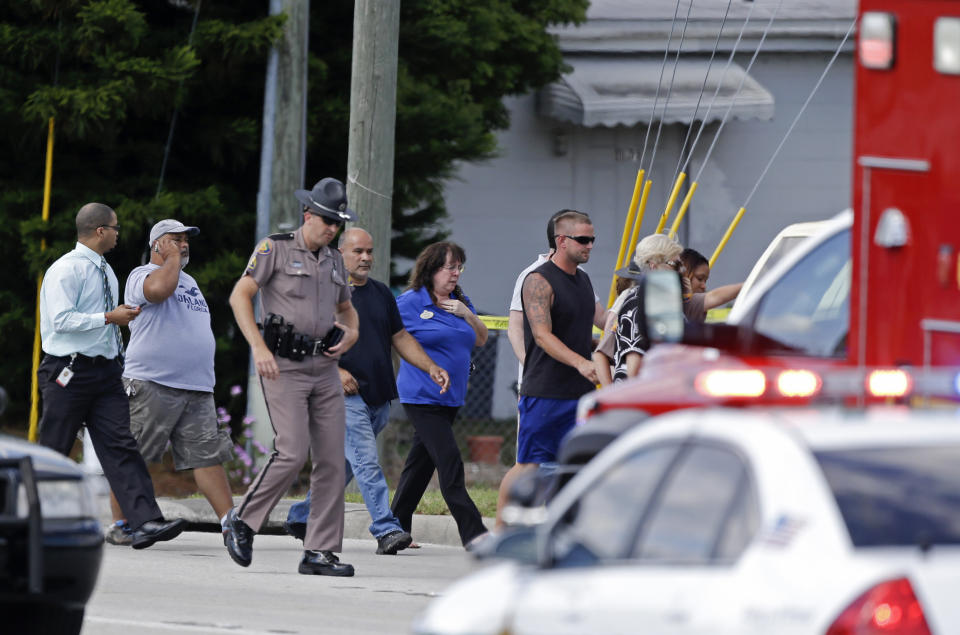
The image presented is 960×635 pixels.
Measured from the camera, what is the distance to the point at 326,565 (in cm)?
949

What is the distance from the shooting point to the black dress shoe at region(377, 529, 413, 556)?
10633 mm

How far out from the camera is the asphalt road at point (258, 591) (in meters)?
→ 7.88

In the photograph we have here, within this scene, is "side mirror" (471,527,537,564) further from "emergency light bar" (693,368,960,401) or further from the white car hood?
"emergency light bar" (693,368,960,401)

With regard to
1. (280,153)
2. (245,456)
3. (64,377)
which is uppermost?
(280,153)

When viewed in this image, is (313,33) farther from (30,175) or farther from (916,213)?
(916,213)

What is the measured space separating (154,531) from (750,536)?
22.5 ft

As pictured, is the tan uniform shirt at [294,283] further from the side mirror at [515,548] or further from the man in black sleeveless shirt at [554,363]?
the side mirror at [515,548]

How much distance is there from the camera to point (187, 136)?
1702cm

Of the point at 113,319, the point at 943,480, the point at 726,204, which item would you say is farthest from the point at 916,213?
the point at 726,204

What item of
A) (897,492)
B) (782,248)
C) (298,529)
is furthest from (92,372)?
(897,492)

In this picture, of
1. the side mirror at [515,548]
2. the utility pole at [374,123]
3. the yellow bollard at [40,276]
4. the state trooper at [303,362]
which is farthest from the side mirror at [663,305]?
the yellow bollard at [40,276]

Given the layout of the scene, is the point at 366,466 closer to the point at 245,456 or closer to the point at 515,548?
the point at 245,456

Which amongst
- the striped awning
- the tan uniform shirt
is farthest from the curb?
the striped awning

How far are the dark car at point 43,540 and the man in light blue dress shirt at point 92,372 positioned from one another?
3905 millimetres
